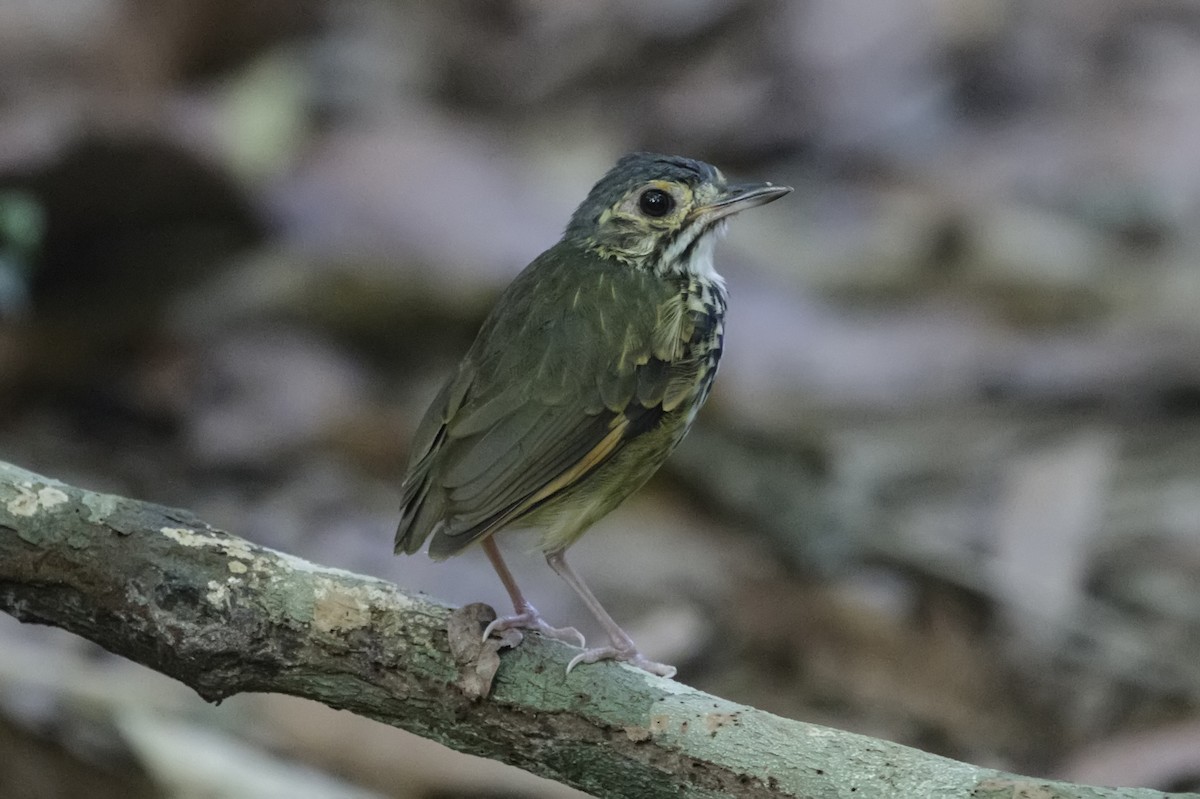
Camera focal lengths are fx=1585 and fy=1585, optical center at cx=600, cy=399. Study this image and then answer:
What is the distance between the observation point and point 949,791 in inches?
108

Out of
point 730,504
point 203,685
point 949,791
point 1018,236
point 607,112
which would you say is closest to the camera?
point 949,791

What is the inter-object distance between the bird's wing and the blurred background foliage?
1.30 meters

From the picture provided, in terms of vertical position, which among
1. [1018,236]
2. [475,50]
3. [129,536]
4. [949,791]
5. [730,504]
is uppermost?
[475,50]

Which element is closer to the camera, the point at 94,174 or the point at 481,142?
the point at 94,174

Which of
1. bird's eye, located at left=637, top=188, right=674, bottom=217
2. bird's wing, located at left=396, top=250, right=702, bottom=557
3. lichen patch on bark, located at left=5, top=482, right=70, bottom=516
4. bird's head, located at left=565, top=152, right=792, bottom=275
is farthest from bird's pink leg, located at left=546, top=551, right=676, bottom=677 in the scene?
lichen patch on bark, located at left=5, top=482, right=70, bottom=516

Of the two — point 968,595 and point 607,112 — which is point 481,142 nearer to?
point 607,112

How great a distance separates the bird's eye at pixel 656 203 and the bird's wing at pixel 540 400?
0.34m

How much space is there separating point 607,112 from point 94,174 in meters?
3.71

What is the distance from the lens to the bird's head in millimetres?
4133

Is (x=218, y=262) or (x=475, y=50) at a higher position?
(x=475, y=50)

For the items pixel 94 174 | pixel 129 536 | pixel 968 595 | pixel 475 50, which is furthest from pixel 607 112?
pixel 129 536

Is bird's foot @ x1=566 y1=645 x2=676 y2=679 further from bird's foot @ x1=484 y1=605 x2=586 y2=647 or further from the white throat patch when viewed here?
the white throat patch

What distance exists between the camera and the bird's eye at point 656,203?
415 centimetres

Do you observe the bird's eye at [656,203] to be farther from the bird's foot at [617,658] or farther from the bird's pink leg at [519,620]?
the bird's foot at [617,658]
